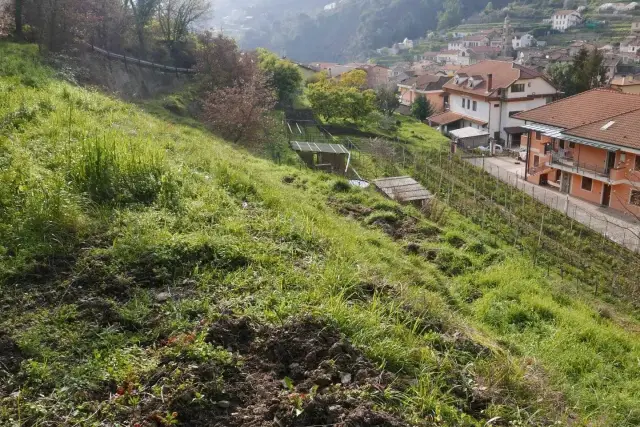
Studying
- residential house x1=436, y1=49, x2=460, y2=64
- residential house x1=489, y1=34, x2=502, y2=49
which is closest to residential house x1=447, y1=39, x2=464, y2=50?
residential house x1=436, y1=49, x2=460, y2=64

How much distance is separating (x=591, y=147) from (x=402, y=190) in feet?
42.2

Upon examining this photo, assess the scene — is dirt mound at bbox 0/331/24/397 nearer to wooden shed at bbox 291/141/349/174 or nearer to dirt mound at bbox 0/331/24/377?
dirt mound at bbox 0/331/24/377

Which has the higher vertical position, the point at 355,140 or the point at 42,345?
Answer: the point at 42,345

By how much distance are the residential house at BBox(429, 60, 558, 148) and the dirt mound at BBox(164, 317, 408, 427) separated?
3680 centimetres

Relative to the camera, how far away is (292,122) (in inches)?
1357

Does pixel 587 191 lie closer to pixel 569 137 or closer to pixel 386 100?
pixel 569 137

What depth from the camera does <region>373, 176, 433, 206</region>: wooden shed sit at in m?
14.2

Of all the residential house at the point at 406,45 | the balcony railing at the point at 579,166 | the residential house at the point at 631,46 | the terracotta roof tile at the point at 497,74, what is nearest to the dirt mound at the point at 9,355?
the balcony railing at the point at 579,166

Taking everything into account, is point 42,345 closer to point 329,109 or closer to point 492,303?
point 492,303

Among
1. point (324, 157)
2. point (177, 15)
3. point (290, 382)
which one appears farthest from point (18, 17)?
point (290, 382)

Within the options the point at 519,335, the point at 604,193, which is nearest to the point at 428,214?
the point at 519,335

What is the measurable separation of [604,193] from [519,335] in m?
18.5

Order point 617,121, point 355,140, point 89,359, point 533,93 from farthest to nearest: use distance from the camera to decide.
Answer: point 533,93 → point 355,140 → point 617,121 → point 89,359

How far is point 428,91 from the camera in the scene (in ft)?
169
